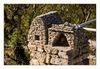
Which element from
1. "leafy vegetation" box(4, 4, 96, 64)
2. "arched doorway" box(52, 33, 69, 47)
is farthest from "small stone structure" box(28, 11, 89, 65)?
"leafy vegetation" box(4, 4, 96, 64)

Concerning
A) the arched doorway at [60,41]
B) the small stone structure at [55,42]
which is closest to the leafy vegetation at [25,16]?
the small stone structure at [55,42]

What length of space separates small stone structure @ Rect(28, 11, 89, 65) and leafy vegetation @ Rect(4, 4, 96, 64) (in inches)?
5.1

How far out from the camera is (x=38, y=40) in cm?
804

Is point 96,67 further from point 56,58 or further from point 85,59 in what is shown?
point 56,58

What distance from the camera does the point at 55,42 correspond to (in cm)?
799

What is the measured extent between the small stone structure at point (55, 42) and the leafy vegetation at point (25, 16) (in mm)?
130

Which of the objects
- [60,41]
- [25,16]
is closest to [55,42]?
[60,41]

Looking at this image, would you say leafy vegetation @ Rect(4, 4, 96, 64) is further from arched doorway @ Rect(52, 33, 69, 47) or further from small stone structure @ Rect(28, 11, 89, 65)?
arched doorway @ Rect(52, 33, 69, 47)

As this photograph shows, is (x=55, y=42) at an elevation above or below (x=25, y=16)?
below

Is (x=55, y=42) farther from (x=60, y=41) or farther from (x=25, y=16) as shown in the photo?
(x=25, y=16)

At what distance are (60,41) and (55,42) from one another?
12cm

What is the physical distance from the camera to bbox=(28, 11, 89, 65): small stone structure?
7.76 meters

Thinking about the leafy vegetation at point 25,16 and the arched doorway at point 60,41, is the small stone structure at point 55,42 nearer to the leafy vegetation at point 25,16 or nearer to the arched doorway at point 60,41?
the arched doorway at point 60,41

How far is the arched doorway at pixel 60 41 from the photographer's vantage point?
7932 mm
